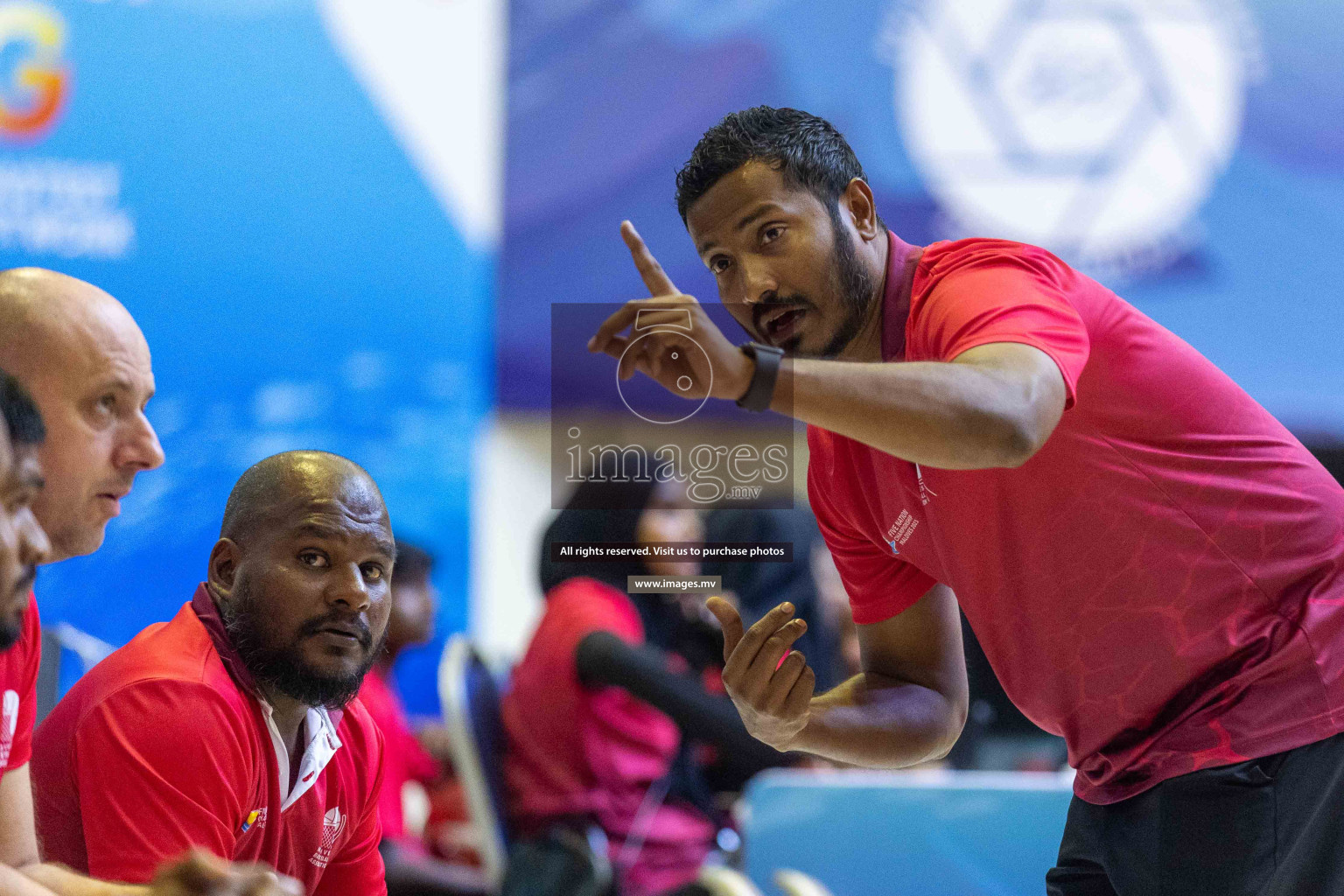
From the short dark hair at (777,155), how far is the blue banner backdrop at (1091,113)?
9.86 ft

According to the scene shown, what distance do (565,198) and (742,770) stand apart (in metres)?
2.03

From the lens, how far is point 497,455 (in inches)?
124

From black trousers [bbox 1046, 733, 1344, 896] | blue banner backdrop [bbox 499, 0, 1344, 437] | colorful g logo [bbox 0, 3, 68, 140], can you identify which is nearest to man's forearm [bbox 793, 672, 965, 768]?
black trousers [bbox 1046, 733, 1344, 896]

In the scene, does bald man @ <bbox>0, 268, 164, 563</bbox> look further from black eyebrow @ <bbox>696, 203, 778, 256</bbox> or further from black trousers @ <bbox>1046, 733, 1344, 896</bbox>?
black trousers @ <bbox>1046, 733, 1344, 896</bbox>

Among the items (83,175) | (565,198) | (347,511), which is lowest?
(347,511)

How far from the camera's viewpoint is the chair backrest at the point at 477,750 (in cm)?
297

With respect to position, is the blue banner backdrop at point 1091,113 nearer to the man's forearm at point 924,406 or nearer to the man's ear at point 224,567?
the man's ear at point 224,567

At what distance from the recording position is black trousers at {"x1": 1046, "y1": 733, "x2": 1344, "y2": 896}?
150 cm

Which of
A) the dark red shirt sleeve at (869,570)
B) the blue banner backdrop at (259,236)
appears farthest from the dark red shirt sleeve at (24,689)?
the blue banner backdrop at (259,236)

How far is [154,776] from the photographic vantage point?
4.87ft

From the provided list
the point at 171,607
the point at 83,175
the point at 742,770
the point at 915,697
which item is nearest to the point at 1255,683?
the point at 915,697

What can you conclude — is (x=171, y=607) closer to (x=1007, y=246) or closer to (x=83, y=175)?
(x=1007, y=246)

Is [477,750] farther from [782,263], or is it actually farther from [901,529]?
[782,263]

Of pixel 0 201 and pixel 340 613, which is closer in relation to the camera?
pixel 340 613
